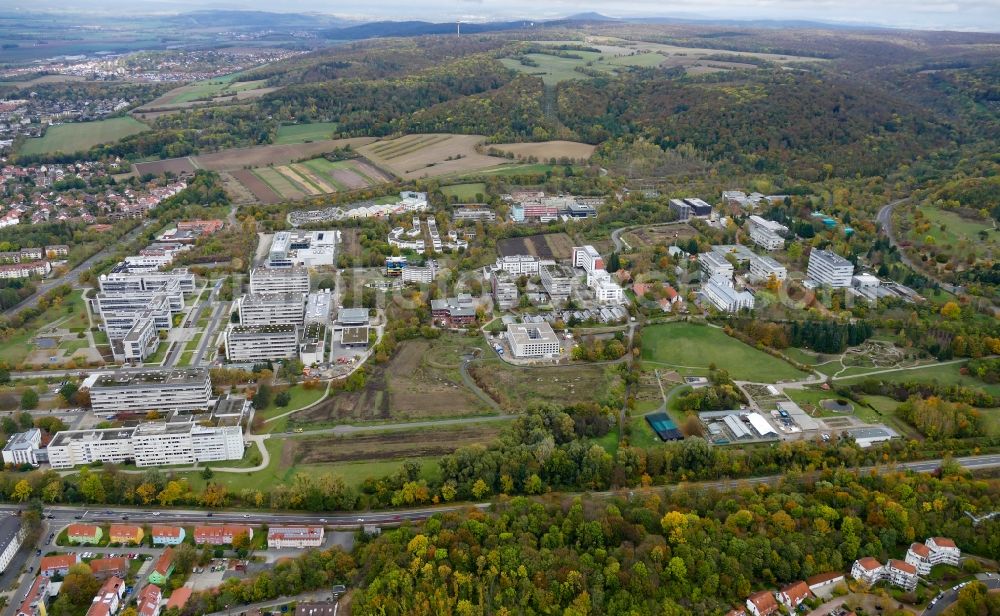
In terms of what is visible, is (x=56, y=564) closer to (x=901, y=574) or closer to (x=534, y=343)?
(x=534, y=343)

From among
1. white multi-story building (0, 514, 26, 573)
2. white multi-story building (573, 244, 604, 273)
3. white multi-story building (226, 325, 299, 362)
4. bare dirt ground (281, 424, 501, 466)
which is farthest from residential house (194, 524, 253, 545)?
white multi-story building (573, 244, 604, 273)

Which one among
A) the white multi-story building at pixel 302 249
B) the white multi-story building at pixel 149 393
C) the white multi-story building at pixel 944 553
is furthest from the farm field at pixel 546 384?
the white multi-story building at pixel 302 249


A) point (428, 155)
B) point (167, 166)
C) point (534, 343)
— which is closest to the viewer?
point (534, 343)

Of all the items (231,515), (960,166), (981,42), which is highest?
(981,42)

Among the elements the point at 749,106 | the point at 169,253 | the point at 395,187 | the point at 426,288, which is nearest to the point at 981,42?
the point at 749,106

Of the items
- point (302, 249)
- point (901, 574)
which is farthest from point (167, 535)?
point (302, 249)

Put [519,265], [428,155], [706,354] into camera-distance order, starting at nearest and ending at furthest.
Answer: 1. [706,354]
2. [519,265]
3. [428,155]

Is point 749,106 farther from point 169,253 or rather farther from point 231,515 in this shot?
point 231,515
